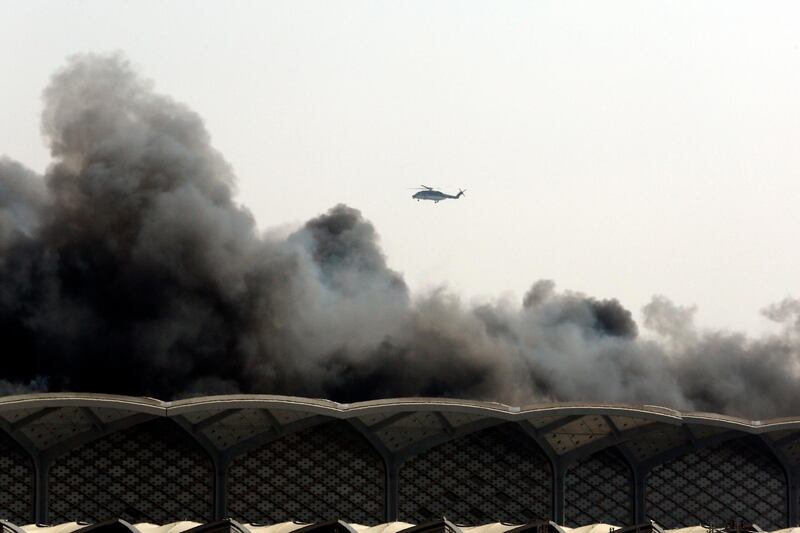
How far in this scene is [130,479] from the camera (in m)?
65.9

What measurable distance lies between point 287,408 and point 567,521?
47.1ft

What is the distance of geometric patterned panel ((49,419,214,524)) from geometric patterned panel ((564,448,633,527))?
16.7 m

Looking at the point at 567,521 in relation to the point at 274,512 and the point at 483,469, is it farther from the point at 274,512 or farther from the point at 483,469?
the point at 274,512

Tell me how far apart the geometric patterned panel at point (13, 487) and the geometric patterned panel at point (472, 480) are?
16.3 meters

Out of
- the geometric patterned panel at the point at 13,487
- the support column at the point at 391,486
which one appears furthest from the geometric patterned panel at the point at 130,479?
the support column at the point at 391,486

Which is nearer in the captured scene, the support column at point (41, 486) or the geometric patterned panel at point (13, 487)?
the geometric patterned panel at point (13, 487)

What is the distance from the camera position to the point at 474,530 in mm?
Result: 63219

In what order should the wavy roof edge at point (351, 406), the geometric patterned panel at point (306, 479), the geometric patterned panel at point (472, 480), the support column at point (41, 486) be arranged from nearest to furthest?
the wavy roof edge at point (351, 406) → the support column at point (41, 486) → the geometric patterned panel at point (306, 479) → the geometric patterned panel at point (472, 480)

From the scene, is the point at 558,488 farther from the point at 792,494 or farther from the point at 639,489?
the point at 792,494

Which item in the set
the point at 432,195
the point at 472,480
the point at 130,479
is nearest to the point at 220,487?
the point at 130,479

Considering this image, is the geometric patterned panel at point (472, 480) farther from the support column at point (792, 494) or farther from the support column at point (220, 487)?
the support column at point (792, 494)

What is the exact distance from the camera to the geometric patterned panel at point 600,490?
2773 inches

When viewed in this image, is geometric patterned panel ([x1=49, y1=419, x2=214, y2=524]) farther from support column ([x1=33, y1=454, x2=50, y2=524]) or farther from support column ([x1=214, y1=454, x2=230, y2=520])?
support column ([x1=214, y1=454, x2=230, y2=520])

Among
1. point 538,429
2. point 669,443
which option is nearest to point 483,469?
point 538,429
